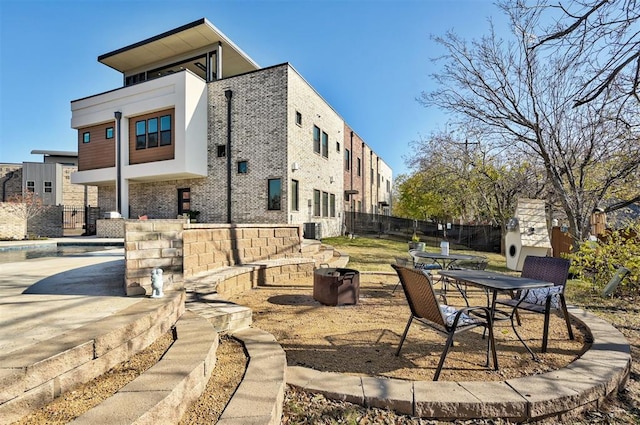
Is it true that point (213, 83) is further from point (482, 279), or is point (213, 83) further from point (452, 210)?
point (452, 210)

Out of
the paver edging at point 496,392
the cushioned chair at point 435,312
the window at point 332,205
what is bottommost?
the paver edging at point 496,392

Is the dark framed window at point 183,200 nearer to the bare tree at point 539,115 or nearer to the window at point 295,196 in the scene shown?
the window at point 295,196

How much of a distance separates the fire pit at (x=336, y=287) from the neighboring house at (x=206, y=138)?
7.24m

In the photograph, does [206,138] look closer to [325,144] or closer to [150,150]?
[150,150]

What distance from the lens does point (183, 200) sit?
14.2m

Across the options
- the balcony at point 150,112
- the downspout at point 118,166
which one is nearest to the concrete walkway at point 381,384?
the balcony at point 150,112

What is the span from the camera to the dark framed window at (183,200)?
14.1 meters

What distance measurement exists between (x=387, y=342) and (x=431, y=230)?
21.7 meters

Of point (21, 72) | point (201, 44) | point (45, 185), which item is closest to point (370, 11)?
point (201, 44)

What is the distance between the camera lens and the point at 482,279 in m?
3.40

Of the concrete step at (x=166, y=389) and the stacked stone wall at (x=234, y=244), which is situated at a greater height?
the stacked stone wall at (x=234, y=244)

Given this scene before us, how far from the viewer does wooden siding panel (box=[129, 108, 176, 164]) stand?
13.2 m

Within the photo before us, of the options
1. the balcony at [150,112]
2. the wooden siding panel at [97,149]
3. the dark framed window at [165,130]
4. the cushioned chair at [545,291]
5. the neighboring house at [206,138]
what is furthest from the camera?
the wooden siding panel at [97,149]

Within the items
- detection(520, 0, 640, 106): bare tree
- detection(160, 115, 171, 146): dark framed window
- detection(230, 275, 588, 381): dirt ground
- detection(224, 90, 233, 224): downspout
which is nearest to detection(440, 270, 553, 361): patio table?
detection(230, 275, 588, 381): dirt ground
